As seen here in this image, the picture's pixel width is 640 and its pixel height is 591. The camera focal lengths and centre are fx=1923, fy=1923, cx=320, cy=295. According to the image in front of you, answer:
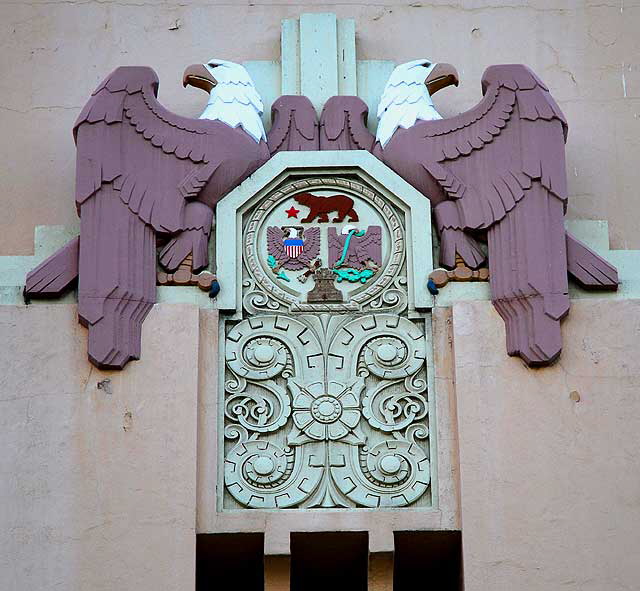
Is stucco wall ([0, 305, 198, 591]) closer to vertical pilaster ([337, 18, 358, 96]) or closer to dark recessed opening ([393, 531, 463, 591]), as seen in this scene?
dark recessed opening ([393, 531, 463, 591])

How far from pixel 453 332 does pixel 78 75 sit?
2.53 meters

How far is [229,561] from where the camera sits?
29.4ft

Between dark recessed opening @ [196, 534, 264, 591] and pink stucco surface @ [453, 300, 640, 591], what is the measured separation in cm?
99

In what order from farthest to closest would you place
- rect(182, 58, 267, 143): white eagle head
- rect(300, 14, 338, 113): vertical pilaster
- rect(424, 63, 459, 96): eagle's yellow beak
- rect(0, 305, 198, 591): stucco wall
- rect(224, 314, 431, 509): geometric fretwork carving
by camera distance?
rect(300, 14, 338, 113): vertical pilaster, rect(424, 63, 459, 96): eagle's yellow beak, rect(182, 58, 267, 143): white eagle head, rect(224, 314, 431, 509): geometric fretwork carving, rect(0, 305, 198, 591): stucco wall

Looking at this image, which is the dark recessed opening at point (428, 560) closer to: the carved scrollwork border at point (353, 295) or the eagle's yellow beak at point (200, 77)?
the carved scrollwork border at point (353, 295)

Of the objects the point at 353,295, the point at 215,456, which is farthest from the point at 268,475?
the point at 353,295

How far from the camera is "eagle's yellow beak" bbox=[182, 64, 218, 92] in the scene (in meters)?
9.68

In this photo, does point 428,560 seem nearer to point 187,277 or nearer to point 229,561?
point 229,561

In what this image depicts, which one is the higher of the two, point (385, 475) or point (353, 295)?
point (353, 295)

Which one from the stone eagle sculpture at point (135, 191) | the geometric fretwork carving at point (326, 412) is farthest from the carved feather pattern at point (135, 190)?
the geometric fretwork carving at point (326, 412)

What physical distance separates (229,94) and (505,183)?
146cm

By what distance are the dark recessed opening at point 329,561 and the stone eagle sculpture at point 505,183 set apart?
3.81ft

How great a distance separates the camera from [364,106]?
9.66 metres

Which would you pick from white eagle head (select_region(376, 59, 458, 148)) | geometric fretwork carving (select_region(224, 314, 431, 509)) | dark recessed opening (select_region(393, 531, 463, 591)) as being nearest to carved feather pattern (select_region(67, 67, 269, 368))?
geometric fretwork carving (select_region(224, 314, 431, 509))
